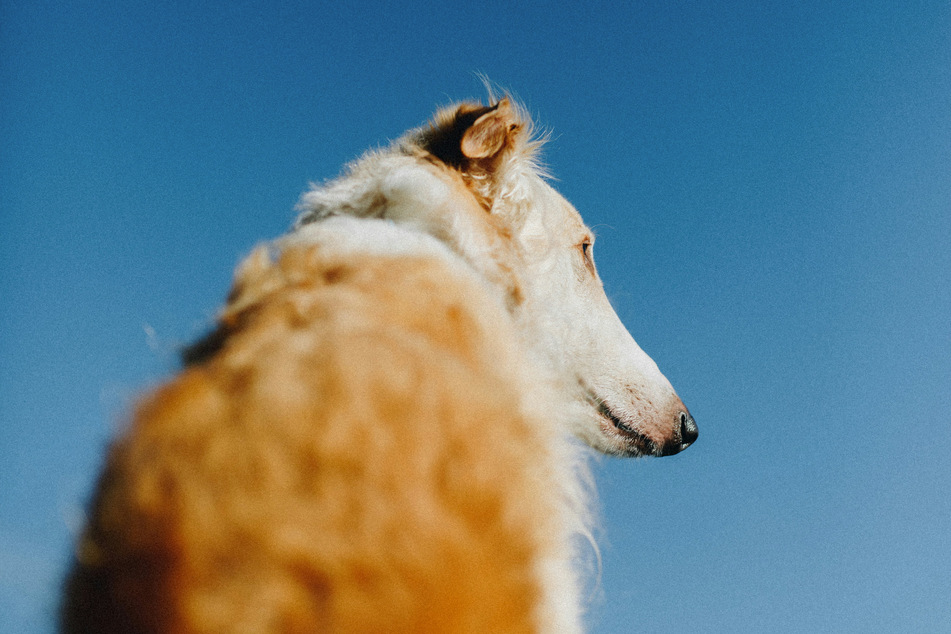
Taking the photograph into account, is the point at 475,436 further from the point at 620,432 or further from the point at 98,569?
the point at 620,432

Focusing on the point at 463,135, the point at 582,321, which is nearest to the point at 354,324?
the point at 463,135

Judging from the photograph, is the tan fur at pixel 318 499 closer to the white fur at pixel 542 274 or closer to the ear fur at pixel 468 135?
the white fur at pixel 542 274

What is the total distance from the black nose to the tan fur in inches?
103

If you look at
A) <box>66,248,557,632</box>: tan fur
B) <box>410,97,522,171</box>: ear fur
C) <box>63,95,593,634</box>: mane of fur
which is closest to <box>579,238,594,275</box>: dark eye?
<box>410,97,522,171</box>: ear fur

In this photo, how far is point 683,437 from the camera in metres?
3.58

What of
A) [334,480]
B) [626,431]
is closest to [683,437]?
[626,431]

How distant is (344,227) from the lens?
151cm

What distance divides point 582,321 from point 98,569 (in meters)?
2.39

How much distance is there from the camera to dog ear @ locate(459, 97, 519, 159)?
2482 millimetres

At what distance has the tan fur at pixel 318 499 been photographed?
2.77 ft

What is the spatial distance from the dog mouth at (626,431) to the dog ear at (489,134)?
1187 millimetres

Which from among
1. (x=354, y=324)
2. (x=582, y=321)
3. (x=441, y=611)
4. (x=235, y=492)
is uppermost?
(x=582, y=321)

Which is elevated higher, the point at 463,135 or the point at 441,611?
the point at 463,135

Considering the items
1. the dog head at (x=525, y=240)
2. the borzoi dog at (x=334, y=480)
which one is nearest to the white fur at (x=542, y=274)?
the dog head at (x=525, y=240)
